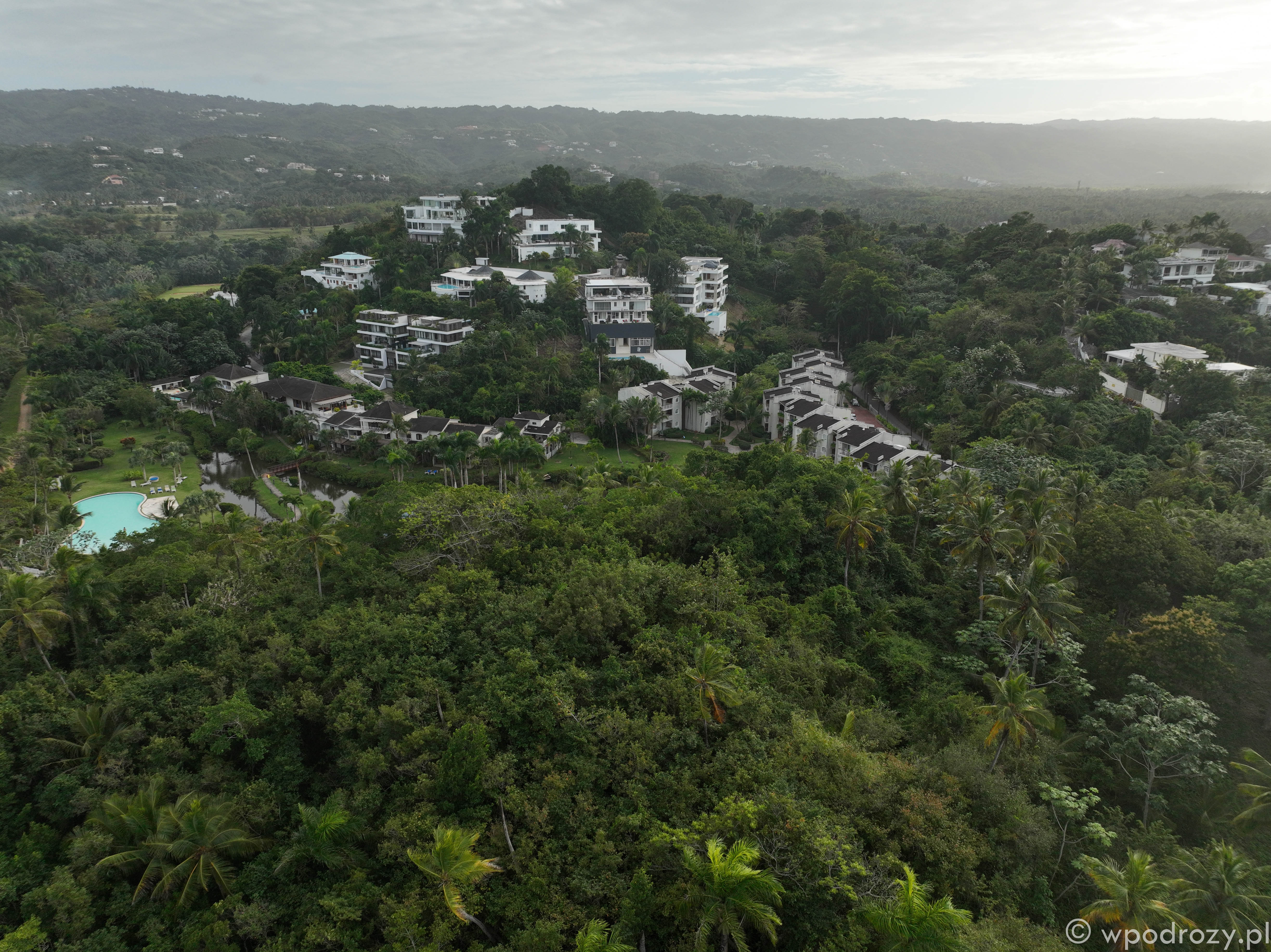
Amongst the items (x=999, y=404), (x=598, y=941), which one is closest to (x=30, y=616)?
(x=598, y=941)

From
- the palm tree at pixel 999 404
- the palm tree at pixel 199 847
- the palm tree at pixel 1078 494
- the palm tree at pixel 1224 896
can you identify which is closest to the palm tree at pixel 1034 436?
the palm tree at pixel 999 404

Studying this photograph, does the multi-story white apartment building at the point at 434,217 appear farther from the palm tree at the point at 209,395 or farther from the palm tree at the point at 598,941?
the palm tree at the point at 598,941

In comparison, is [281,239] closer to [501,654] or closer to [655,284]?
[655,284]

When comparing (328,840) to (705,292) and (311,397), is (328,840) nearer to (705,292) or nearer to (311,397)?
(311,397)

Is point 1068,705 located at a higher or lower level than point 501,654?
lower

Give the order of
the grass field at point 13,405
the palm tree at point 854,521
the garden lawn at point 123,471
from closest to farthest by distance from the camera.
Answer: the palm tree at point 854,521
the garden lawn at point 123,471
the grass field at point 13,405

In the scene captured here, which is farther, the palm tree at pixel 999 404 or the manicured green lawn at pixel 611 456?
the manicured green lawn at pixel 611 456

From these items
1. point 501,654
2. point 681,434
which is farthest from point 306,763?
point 681,434
